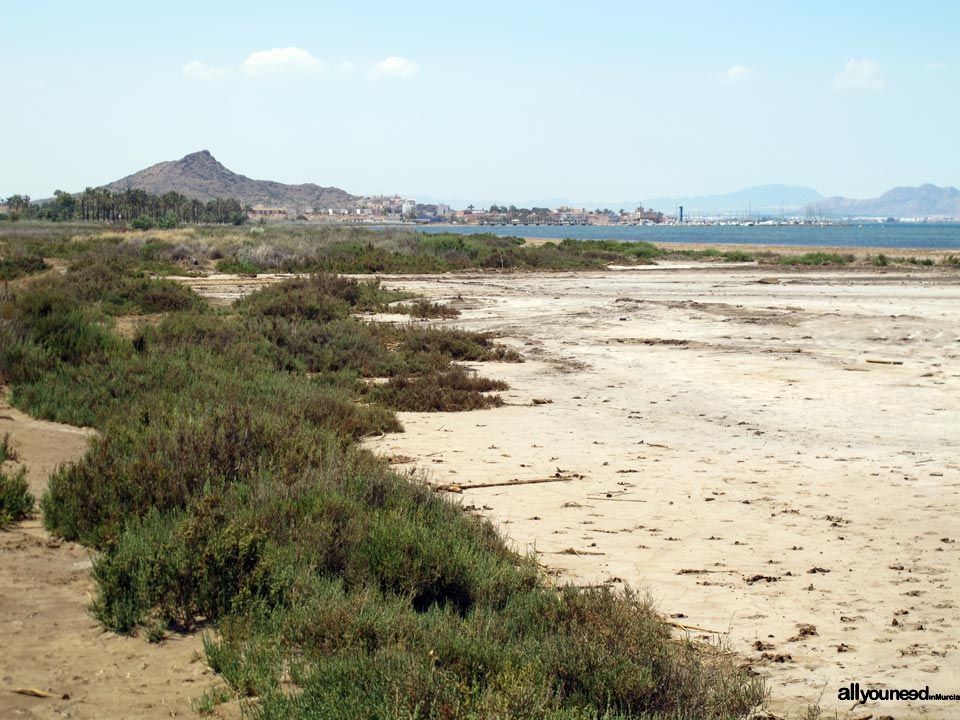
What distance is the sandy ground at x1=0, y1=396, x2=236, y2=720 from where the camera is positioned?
180 inches

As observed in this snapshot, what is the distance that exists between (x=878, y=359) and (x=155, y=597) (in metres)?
15.4

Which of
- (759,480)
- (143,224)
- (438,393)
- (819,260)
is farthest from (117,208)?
(759,480)

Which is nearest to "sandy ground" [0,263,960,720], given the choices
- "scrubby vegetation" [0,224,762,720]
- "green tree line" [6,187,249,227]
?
"scrubby vegetation" [0,224,762,720]

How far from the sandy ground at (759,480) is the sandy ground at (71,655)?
9.41ft

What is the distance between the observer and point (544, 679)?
4.36 metres

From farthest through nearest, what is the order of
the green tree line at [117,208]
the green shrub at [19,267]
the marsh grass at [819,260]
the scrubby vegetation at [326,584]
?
the green tree line at [117,208] → the marsh grass at [819,260] → the green shrub at [19,267] → the scrubby vegetation at [326,584]

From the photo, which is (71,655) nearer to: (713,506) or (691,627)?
(691,627)

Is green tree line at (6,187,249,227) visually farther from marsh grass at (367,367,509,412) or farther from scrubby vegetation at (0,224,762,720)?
scrubby vegetation at (0,224,762,720)

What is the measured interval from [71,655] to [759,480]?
6.88 m

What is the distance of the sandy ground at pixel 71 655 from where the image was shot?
180 inches

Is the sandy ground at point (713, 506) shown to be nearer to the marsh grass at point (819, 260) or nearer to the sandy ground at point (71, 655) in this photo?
the sandy ground at point (71, 655)

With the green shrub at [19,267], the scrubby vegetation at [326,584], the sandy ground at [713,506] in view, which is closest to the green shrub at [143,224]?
the green shrub at [19,267]

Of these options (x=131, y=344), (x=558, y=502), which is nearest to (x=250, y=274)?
(x=131, y=344)

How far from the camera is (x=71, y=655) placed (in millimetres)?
5121
